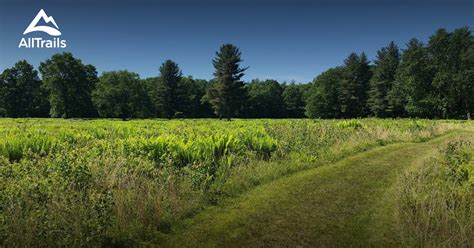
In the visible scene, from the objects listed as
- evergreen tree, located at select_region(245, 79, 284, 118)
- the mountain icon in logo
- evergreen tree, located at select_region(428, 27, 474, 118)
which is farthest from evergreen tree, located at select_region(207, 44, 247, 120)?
the mountain icon in logo

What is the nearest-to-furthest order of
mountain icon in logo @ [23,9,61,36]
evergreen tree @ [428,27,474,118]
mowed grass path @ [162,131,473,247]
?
mowed grass path @ [162,131,473,247], mountain icon in logo @ [23,9,61,36], evergreen tree @ [428,27,474,118]

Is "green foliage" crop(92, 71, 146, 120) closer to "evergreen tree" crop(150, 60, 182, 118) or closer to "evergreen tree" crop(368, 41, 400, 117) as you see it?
"evergreen tree" crop(150, 60, 182, 118)

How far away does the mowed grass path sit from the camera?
575cm

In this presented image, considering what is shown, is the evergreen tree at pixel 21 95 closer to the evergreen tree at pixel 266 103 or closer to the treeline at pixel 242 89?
the treeline at pixel 242 89

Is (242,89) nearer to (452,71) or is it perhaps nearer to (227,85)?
(227,85)

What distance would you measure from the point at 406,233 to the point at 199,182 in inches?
182

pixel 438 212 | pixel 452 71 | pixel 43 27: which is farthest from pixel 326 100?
pixel 438 212

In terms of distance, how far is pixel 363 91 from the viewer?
8006 cm

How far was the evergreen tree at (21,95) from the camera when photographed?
7406cm

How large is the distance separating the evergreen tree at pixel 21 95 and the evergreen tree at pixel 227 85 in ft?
132

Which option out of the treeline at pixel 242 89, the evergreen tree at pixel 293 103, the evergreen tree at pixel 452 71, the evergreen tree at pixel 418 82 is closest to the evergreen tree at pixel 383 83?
the treeline at pixel 242 89

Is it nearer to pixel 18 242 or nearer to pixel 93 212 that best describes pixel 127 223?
pixel 93 212

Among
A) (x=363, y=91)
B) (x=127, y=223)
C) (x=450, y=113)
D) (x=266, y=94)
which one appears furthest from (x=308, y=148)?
(x=266, y=94)

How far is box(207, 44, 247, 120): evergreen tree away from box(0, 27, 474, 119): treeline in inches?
8.4
